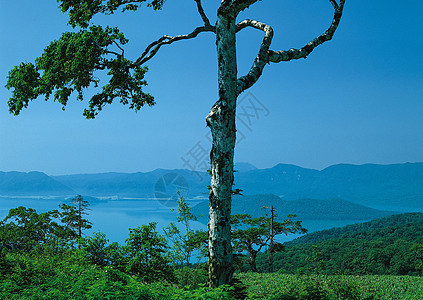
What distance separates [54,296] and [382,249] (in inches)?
1434

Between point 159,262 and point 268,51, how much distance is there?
188 inches

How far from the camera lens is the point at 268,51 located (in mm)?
7074

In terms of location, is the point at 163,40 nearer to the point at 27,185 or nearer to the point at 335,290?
the point at 335,290

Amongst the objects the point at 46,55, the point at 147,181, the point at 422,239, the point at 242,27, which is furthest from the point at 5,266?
the point at 147,181

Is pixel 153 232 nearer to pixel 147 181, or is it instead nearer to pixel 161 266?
pixel 161 266

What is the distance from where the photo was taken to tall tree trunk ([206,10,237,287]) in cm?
565

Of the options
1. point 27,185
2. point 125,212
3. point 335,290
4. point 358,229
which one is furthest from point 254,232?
point 27,185

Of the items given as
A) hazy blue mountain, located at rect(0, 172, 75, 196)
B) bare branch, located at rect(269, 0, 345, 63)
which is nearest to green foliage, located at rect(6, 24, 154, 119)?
bare branch, located at rect(269, 0, 345, 63)

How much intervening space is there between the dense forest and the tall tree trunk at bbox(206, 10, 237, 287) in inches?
17.6

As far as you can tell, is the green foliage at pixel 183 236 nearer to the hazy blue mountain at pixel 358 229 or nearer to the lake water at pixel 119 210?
the hazy blue mountain at pixel 358 229

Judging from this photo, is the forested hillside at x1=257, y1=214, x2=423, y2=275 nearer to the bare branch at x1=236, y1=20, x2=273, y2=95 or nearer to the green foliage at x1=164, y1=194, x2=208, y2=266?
the green foliage at x1=164, y1=194, x2=208, y2=266

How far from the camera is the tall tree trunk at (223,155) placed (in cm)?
565

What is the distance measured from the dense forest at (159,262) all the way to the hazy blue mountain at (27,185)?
499ft

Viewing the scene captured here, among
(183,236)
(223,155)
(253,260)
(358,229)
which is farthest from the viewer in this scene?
(358,229)
